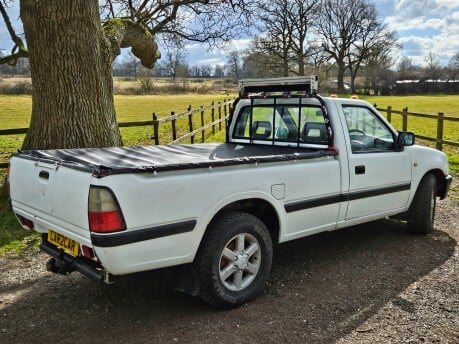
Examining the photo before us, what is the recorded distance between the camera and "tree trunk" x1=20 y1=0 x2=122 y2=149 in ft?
21.4

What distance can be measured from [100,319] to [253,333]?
130 centimetres

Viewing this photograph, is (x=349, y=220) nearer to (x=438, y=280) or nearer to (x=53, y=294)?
(x=438, y=280)

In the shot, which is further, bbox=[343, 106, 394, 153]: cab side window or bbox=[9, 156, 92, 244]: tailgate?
bbox=[343, 106, 394, 153]: cab side window

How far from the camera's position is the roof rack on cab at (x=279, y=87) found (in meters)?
5.06

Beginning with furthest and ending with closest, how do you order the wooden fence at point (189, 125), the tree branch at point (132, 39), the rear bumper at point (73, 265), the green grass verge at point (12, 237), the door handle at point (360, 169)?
the wooden fence at point (189, 125)
the tree branch at point (132, 39)
the green grass verge at point (12, 237)
the door handle at point (360, 169)
the rear bumper at point (73, 265)

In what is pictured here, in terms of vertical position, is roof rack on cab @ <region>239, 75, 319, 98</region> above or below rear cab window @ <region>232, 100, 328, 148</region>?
above

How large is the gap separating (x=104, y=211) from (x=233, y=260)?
4.20ft

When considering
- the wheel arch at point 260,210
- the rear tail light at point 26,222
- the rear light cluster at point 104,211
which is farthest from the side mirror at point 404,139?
the rear tail light at point 26,222

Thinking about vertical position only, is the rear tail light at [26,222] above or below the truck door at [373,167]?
below

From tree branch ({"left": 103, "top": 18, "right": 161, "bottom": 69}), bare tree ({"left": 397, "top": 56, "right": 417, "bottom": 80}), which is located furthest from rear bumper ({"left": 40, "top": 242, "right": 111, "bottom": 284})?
bare tree ({"left": 397, "top": 56, "right": 417, "bottom": 80})

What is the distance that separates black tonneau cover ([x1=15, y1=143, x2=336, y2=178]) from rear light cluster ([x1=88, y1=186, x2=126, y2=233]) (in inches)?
5.0

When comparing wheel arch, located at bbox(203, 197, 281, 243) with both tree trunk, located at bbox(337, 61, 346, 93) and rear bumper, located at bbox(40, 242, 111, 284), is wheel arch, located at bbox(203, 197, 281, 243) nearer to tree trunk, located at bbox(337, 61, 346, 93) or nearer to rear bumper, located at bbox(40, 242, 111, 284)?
rear bumper, located at bbox(40, 242, 111, 284)

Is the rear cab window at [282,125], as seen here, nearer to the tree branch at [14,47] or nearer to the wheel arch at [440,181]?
the wheel arch at [440,181]

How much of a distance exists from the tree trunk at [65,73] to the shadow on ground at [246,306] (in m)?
2.70
